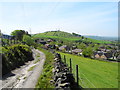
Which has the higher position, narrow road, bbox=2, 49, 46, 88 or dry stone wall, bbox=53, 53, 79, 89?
dry stone wall, bbox=53, 53, 79, 89

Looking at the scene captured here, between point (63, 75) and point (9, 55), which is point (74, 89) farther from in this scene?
point (9, 55)

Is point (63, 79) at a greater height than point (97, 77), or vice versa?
point (63, 79)

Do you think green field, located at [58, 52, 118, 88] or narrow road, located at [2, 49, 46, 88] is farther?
narrow road, located at [2, 49, 46, 88]

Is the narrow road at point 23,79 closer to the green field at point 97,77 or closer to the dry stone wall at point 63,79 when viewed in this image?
the dry stone wall at point 63,79

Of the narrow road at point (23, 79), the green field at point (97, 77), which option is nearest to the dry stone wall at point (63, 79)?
the green field at point (97, 77)

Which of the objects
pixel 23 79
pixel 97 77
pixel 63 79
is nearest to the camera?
pixel 63 79

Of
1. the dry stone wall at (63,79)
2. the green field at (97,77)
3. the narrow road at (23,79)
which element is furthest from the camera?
the narrow road at (23,79)

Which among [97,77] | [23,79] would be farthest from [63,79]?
[23,79]

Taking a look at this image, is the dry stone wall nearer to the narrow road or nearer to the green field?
the green field

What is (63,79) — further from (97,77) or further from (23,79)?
(23,79)

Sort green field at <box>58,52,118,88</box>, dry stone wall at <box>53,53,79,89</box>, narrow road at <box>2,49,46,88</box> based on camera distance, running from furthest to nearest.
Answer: narrow road at <box>2,49,46,88</box> → green field at <box>58,52,118,88</box> → dry stone wall at <box>53,53,79,89</box>

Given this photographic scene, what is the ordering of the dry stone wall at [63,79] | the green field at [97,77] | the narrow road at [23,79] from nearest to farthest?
the dry stone wall at [63,79]
the green field at [97,77]
the narrow road at [23,79]

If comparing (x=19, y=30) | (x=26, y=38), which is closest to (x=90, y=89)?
(x=26, y=38)

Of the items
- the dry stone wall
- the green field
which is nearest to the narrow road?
the dry stone wall
